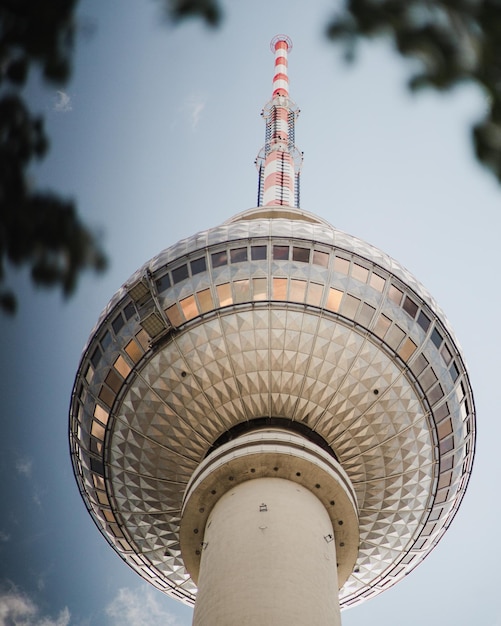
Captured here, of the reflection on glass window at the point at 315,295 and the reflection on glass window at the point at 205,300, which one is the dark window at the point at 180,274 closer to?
the reflection on glass window at the point at 205,300

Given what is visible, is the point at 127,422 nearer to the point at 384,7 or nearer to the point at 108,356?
the point at 108,356

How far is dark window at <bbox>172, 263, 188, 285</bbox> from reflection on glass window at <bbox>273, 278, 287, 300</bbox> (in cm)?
293

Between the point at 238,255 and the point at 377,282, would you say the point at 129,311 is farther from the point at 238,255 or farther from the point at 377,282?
the point at 377,282

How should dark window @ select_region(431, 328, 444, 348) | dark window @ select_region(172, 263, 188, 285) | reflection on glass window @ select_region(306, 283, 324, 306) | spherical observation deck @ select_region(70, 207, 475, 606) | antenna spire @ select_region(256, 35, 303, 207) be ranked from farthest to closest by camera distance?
antenna spire @ select_region(256, 35, 303, 207) < dark window @ select_region(431, 328, 444, 348) < dark window @ select_region(172, 263, 188, 285) < reflection on glass window @ select_region(306, 283, 324, 306) < spherical observation deck @ select_region(70, 207, 475, 606)

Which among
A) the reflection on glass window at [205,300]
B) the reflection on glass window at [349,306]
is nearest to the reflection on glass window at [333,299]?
the reflection on glass window at [349,306]

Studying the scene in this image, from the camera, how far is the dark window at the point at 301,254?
22500 mm

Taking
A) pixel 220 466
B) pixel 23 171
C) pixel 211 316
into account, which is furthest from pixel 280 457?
pixel 23 171

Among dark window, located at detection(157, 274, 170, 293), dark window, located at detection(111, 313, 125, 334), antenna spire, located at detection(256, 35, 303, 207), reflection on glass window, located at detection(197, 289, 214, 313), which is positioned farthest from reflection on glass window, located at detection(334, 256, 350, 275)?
antenna spire, located at detection(256, 35, 303, 207)

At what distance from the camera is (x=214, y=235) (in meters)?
23.3

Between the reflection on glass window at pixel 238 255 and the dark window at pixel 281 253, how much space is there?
97cm

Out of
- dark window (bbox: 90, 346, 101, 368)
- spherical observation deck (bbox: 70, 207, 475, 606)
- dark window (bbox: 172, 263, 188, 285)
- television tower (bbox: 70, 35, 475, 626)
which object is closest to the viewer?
television tower (bbox: 70, 35, 475, 626)

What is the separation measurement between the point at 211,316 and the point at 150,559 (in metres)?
10.3

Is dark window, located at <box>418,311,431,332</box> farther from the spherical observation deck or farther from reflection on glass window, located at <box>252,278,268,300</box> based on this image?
reflection on glass window, located at <box>252,278,268,300</box>

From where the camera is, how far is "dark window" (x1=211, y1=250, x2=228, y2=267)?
73.8 ft
